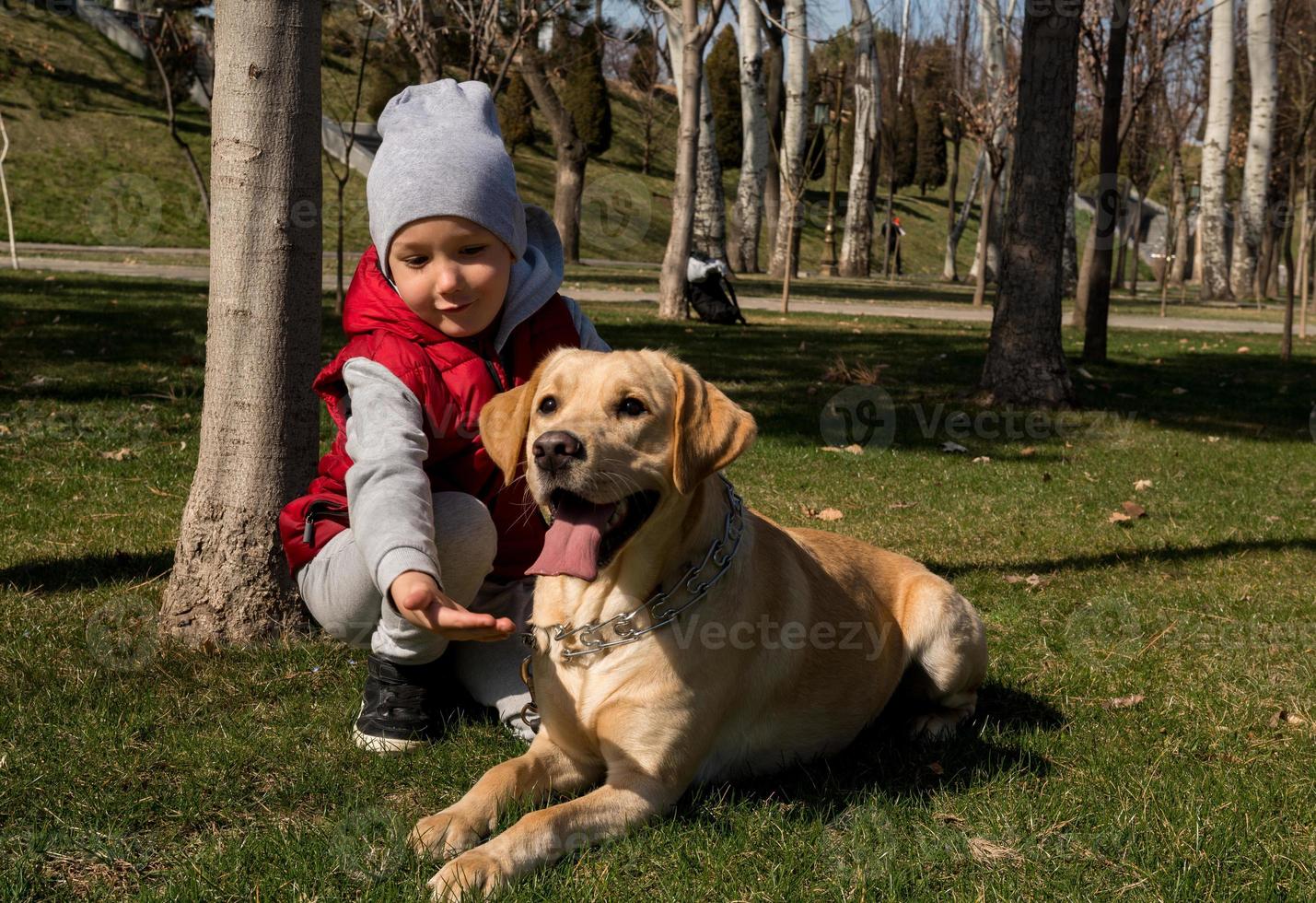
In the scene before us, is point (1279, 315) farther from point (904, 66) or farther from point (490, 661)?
point (490, 661)

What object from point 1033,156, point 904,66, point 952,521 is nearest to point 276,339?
point 952,521

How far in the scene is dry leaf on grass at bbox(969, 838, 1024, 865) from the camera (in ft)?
9.65

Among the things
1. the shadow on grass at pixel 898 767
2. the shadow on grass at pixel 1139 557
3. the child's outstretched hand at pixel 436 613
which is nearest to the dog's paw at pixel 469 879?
the child's outstretched hand at pixel 436 613

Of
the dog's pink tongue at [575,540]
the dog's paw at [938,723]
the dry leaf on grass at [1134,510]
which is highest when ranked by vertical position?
the dog's pink tongue at [575,540]

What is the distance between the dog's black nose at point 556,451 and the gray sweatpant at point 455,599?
61 cm

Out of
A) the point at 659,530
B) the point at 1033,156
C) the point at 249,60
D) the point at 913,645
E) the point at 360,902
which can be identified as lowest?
the point at 360,902

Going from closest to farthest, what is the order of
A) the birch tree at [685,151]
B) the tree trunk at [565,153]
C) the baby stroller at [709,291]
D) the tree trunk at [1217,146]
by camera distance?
the birch tree at [685,151], the baby stroller at [709,291], the tree trunk at [565,153], the tree trunk at [1217,146]

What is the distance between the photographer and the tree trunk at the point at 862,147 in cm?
3297

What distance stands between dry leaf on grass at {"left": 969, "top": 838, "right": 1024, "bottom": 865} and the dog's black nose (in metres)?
1.41

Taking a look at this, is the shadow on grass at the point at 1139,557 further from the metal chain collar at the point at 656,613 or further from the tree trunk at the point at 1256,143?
the tree trunk at the point at 1256,143

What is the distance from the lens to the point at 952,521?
690 centimetres

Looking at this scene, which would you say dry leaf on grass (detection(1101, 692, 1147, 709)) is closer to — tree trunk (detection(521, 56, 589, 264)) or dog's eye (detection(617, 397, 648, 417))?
dog's eye (detection(617, 397, 648, 417))

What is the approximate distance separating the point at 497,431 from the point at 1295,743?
9.07ft

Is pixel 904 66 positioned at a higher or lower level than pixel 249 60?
higher
